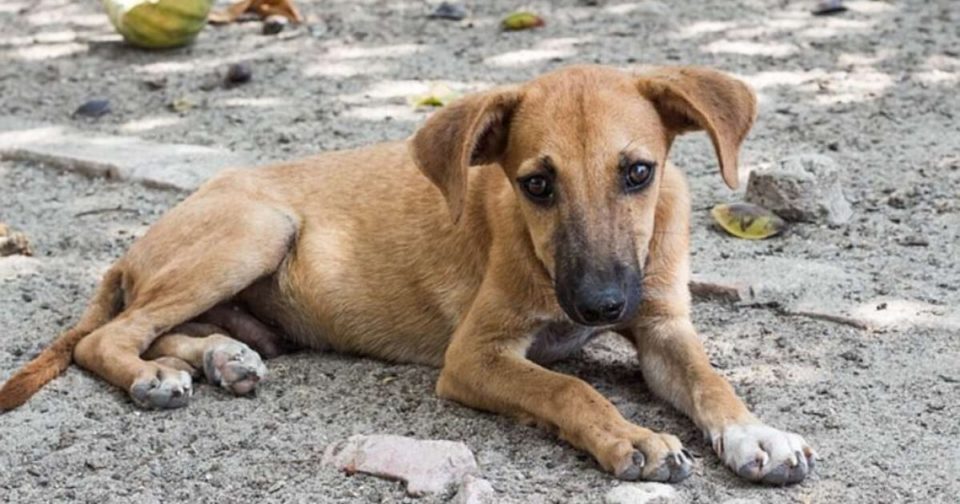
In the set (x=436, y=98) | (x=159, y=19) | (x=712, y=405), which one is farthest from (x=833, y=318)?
(x=159, y=19)

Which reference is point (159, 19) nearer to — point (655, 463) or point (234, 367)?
point (234, 367)

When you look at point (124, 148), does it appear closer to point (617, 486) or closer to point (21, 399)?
point (21, 399)

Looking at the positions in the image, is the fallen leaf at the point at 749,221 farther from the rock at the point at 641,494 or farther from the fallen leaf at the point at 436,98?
the rock at the point at 641,494

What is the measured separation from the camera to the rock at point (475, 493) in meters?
4.16

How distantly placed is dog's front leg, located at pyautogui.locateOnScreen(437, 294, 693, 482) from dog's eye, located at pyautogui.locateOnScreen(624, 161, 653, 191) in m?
0.61

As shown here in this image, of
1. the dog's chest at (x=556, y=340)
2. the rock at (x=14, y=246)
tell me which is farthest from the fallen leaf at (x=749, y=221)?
the rock at (x=14, y=246)

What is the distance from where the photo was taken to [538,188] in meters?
4.66

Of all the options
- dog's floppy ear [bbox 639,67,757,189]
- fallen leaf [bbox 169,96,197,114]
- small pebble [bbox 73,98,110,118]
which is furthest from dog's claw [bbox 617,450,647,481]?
small pebble [bbox 73,98,110,118]

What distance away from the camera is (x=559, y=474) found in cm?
443

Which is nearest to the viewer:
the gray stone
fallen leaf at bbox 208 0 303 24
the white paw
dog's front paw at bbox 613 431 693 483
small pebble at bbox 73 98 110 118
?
dog's front paw at bbox 613 431 693 483

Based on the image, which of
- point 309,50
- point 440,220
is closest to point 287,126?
point 309,50

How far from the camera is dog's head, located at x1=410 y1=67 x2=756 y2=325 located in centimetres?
446

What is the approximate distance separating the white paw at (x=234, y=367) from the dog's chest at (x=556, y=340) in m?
0.90

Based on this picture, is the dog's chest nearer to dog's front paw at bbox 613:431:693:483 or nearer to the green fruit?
dog's front paw at bbox 613:431:693:483
